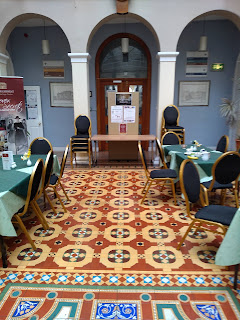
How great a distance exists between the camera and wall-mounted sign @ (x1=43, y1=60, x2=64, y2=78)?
721 centimetres

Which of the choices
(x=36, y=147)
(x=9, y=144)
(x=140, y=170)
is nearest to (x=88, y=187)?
(x=36, y=147)

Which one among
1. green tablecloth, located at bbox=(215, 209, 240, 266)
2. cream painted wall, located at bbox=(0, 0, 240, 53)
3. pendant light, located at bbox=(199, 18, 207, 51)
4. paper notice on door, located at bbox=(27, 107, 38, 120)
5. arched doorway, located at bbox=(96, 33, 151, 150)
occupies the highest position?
cream painted wall, located at bbox=(0, 0, 240, 53)

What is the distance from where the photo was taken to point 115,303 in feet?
6.28

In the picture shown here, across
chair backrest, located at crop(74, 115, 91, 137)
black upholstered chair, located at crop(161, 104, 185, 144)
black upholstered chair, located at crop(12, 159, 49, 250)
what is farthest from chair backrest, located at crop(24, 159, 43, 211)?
black upholstered chair, located at crop(161, 104, 185, 144)

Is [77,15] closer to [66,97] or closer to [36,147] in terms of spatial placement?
[66,97]

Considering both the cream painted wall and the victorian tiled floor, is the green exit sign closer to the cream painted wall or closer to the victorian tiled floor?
the cream painted wall

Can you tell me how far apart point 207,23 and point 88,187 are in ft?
18.8

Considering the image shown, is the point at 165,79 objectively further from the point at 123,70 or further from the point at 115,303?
Result: the point at 115,303

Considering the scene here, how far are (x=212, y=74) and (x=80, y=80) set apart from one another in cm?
387

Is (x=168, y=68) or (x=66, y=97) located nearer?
(x=168, y=68)

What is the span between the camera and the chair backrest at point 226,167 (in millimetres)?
2795

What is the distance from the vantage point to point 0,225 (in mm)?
2172

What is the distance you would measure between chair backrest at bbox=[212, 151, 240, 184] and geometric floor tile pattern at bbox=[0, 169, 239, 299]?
680 mm

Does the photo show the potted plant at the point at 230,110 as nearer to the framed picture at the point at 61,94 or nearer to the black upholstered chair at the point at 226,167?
the black upholstered chair at the point at 226,167
